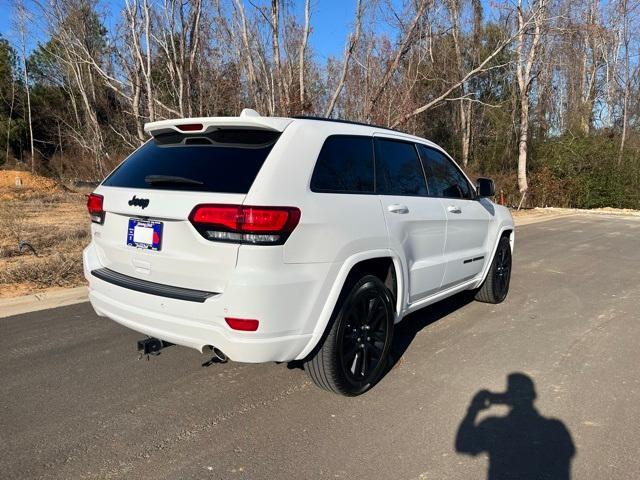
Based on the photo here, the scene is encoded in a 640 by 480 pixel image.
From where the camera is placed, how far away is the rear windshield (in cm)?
296

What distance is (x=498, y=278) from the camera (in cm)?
592

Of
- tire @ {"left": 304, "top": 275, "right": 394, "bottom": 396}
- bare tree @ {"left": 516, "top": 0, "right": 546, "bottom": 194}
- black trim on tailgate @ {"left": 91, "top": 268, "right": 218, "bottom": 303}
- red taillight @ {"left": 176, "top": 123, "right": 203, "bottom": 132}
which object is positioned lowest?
tire @ {"left": 304, "top": 275, "right": 394, "bottom": 396}

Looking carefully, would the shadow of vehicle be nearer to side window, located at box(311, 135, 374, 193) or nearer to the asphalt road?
the asphalt road

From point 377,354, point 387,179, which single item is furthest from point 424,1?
point 377,354

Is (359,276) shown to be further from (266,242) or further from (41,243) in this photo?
(41,243)

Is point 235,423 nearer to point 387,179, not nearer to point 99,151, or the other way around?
point 387,179

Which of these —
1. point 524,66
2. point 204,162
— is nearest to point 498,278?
point 204,162

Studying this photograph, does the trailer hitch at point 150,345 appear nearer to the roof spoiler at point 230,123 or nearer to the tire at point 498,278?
the roof spoiler at point 230,123

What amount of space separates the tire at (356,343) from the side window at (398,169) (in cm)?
79

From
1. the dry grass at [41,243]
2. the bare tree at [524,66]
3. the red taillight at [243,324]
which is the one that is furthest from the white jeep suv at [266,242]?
the bare tree at [524,66]

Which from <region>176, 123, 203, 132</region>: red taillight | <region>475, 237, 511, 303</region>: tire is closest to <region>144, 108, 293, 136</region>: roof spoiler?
<region>176, 123, 203, 132</region>: red taillight

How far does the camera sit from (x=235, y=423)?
3.15 m

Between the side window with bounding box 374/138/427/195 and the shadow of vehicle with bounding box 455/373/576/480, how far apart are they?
166cm

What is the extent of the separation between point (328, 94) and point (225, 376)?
21283 mm
